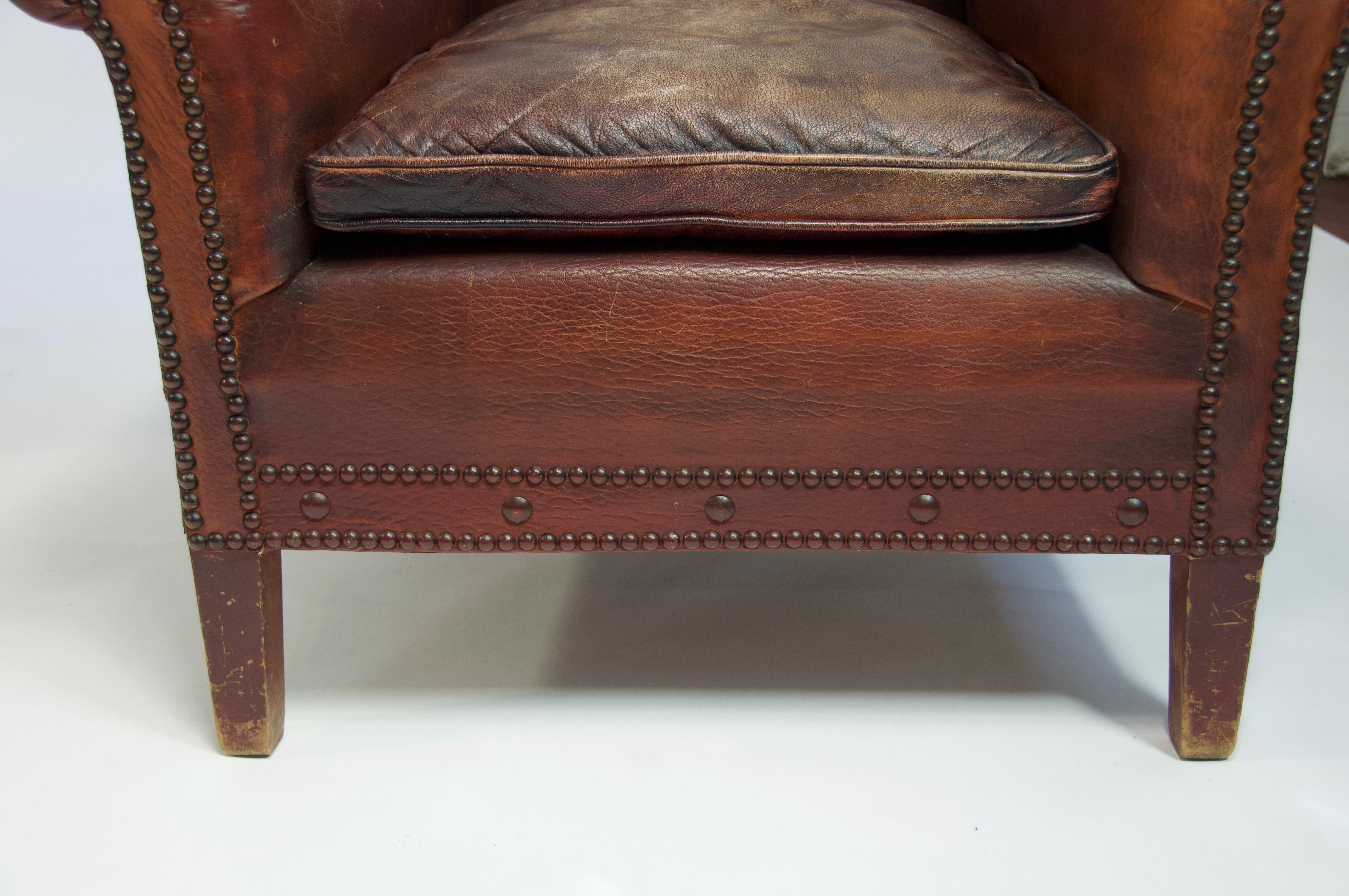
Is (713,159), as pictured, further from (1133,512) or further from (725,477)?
(1133,512)

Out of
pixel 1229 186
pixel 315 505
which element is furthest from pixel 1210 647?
pixel 315 505

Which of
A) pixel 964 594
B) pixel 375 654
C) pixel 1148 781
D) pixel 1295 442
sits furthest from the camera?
pixel 1295 442

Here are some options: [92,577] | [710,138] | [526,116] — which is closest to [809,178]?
[710,138]

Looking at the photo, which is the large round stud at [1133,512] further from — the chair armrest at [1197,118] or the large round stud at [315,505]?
the large round stud at [315,505]

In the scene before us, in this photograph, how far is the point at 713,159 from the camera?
3.24ft

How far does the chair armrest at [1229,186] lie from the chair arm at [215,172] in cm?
71

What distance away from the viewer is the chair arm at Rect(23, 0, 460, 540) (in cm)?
93

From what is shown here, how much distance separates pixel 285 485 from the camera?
3.43 ft

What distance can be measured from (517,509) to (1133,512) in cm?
54

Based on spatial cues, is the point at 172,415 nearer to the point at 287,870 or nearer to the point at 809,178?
the point at 287,870

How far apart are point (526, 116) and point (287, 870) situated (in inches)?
26.2

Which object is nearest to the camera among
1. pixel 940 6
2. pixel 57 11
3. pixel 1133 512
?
pixel 57 11

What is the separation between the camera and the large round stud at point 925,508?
3.38 ft

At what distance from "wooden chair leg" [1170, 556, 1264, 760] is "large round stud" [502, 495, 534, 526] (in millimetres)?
583
